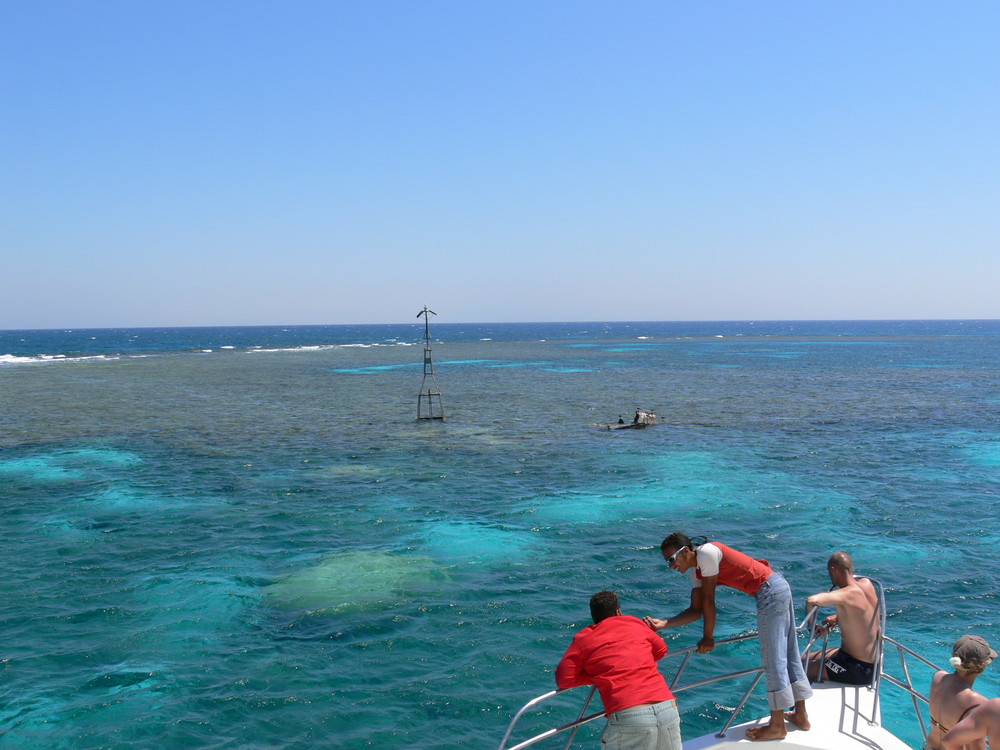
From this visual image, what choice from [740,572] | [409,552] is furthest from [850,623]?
[409,552]

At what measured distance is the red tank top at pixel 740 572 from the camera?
6504 mm

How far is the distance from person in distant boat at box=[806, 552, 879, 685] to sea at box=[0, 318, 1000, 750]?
3.36 meters

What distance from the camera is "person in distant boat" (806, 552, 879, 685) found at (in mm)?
7027

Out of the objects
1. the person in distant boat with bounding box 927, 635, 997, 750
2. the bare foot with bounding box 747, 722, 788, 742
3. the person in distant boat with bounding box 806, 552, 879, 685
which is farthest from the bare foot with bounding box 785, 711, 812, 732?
the person in distant boat with bounding box 927, 635, 997, 750

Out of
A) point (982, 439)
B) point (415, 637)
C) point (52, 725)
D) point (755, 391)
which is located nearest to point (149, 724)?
point (52, 725)

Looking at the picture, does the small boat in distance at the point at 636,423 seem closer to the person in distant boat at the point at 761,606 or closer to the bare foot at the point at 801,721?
the bare foot at the point at 801,721

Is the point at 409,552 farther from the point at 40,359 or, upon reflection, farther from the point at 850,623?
the point at 40,359

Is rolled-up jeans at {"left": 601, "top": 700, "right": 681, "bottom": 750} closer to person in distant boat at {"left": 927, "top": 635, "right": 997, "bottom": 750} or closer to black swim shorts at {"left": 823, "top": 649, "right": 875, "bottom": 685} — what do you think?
person in distant boat at {"left": 927, "top": 635, "right": 997, "bottom": 750}

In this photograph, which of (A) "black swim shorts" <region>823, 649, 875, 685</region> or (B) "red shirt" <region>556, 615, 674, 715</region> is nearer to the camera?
(B) "red shirt" <region>556, 615, 674, 715</region>

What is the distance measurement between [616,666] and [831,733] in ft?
9.28

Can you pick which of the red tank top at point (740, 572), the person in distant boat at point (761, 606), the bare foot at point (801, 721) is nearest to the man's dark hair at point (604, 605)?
the person in distant boat at point (761, 606)

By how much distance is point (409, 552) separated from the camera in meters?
17.1

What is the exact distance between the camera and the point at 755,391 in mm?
53250

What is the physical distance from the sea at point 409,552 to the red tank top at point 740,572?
15.3ft
